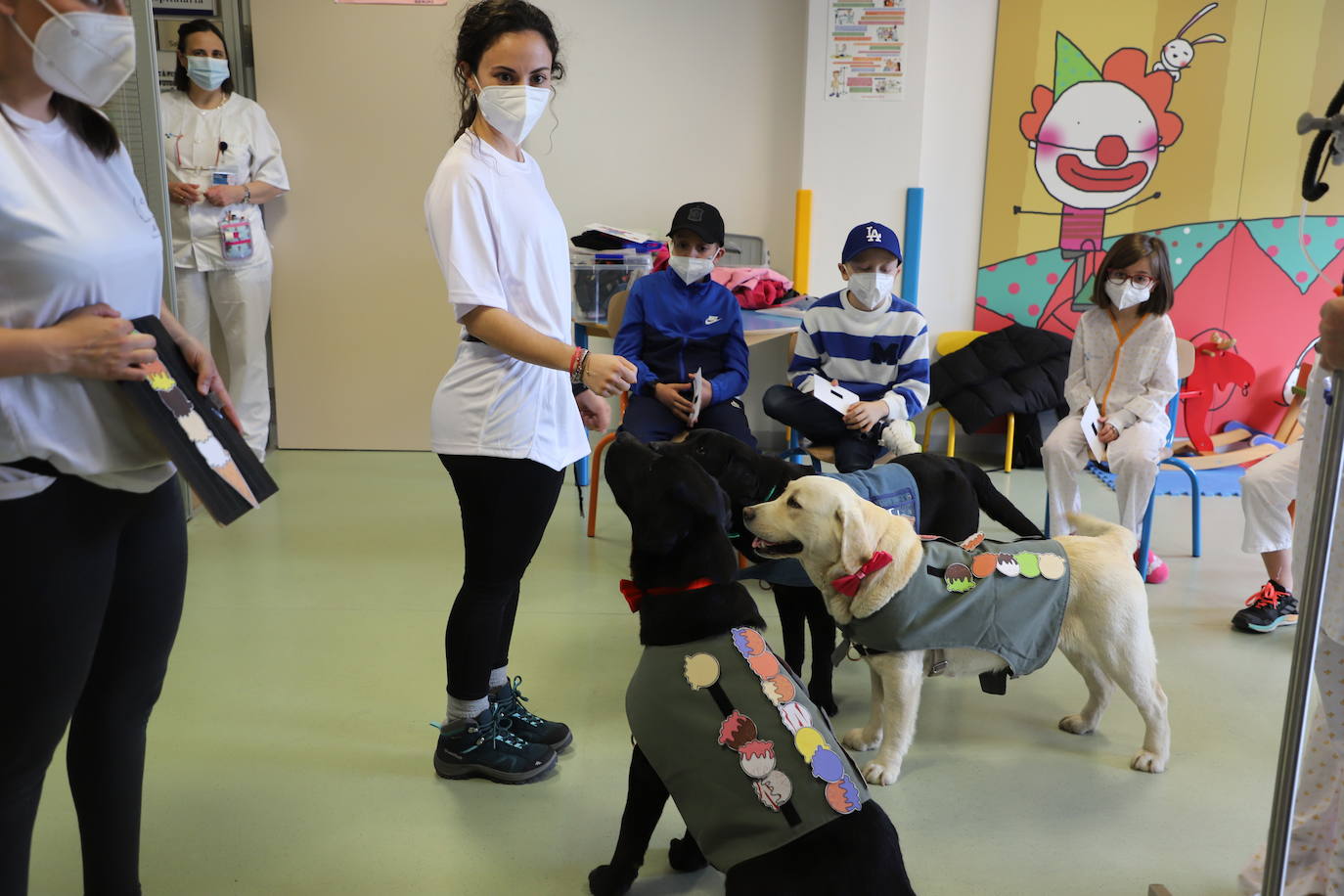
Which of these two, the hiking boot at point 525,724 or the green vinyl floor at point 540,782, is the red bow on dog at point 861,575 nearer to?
the green vinyl floor at point 540,782

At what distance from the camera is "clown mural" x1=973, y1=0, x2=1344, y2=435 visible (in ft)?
15.7

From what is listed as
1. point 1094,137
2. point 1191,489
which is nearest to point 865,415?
point 1191,489

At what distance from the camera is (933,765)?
7.46 ft

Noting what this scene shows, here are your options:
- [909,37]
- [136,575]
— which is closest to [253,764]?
[136,575]

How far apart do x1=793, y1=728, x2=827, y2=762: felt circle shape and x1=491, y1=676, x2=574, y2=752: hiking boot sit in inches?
36.5

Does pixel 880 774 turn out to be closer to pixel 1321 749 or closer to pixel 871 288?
pixel 1321 749

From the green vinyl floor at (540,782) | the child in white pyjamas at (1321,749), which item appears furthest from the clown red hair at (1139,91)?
the child in white pyjamas at (1321,749)

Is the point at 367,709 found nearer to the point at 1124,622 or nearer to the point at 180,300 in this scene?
the point at 1124,622

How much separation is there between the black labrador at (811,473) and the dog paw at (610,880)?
75cm

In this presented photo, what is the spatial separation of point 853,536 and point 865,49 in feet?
11.2

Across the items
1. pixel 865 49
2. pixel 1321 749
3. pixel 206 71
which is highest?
pixel 865 49

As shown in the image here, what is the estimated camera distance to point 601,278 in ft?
13.8

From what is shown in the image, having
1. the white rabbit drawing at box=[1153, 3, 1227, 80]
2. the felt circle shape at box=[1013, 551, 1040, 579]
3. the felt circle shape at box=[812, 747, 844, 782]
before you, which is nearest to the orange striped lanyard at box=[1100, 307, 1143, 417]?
the felt circle shape at box=[1013, 551, 1040, 579]

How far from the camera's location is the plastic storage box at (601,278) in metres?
4.16
